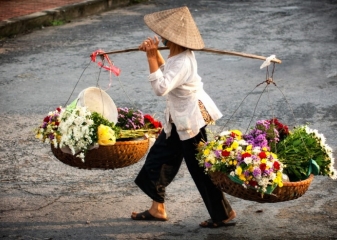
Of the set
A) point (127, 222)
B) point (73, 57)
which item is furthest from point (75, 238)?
point (73, 57)

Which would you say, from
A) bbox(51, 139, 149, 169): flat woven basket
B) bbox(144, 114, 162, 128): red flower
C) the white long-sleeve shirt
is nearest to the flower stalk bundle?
the white long-sleeve shirt

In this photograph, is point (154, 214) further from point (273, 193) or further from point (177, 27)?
point (177, 27)

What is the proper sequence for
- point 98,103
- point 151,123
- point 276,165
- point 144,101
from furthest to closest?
point 144,101 → point 151,123 → point 98,103 → point 276,165

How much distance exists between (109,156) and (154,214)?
645 mm

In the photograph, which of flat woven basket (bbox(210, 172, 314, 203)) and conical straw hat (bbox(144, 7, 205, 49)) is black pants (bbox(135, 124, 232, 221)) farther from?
conical straw hat (bbox(144, 7, 205, 49))

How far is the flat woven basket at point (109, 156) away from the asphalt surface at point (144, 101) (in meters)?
0.51

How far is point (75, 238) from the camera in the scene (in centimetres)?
583

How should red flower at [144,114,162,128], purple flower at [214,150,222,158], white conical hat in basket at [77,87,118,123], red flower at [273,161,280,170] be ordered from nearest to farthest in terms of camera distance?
red flower at [273,161,280,170], purple flower at [214,150,222,158], white conical hat in basket at [77,87,118,123], red flower at [144,114,162,128]

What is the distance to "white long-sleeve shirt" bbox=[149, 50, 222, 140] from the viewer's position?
220 inches

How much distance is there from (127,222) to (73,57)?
5.75 m

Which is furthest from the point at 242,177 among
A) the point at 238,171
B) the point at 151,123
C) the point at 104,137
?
the point at 151,123

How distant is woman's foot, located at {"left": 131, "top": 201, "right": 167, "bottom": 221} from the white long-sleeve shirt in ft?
2.02

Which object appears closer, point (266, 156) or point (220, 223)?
point (266, 156)

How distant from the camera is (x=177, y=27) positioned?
5.56 m
